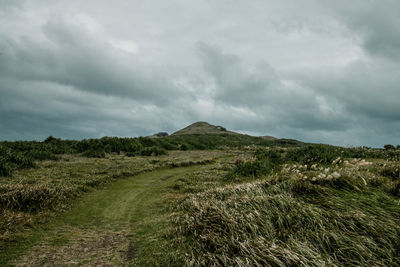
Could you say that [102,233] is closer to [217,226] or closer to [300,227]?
[217,226]

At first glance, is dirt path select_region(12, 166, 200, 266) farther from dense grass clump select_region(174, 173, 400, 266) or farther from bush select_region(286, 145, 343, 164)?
bush select_region(286, 145, 343, 164)

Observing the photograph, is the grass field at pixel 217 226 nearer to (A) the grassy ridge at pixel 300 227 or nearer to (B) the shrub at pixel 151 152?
(A) the grassy ridge at pixel 300 227

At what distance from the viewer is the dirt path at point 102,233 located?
451 centimetres

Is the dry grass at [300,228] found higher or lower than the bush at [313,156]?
lower

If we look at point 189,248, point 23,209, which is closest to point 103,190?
point 23,209

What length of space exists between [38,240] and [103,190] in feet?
16.0

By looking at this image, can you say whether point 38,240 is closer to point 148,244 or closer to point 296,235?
point 148,244

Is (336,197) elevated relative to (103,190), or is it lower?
elevated

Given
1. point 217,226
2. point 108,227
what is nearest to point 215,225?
point 217,226

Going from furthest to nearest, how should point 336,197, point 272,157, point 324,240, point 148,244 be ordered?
point 272,157
point 336,197
point 148,244
point 324,240

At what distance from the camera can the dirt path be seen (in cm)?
451

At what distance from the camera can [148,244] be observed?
5191 mm

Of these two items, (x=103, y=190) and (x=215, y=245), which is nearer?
(x=215, y=245)

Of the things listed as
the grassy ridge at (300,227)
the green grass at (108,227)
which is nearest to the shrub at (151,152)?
the green grass at (108,227)
